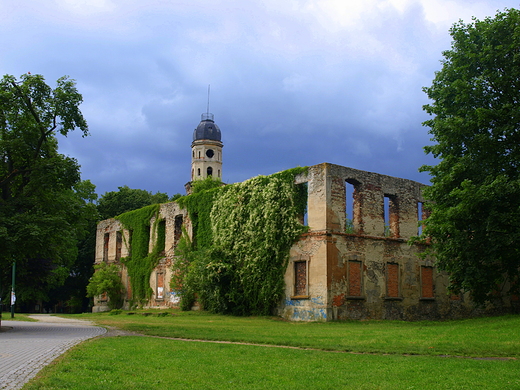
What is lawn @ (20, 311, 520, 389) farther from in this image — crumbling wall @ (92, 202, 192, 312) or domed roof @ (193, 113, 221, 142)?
domed roof @ (193, 113, 221, 142)

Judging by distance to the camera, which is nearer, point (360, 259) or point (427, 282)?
point (360, 259)

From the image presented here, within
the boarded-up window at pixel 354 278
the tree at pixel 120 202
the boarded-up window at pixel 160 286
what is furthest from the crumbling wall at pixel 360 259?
the tree at pixel 120 202

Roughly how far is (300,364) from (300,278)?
16245 millimetres

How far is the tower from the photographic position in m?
90.7

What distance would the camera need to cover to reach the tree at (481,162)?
61.3 ft

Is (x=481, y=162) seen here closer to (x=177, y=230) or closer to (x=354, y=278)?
(x=354, y=278)

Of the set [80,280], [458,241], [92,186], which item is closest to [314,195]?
[458,241]

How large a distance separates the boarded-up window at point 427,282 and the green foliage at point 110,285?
905 inches

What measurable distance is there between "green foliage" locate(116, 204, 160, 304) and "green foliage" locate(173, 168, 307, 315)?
23.8 ft

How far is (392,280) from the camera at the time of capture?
90.8ft

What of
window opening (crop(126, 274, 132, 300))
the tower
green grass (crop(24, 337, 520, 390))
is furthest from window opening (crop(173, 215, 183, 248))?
the tower

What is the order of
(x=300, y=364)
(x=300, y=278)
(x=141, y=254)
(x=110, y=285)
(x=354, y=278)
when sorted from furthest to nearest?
(x=110, y=285), (x=141, y=254), (x=300, y=278), (x=354, y=278), (x=300, y=364)

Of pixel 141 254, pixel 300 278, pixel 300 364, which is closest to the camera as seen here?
pixel 300 364

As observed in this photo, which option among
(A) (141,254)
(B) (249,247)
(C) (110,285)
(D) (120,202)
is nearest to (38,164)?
(B) (249,247)
